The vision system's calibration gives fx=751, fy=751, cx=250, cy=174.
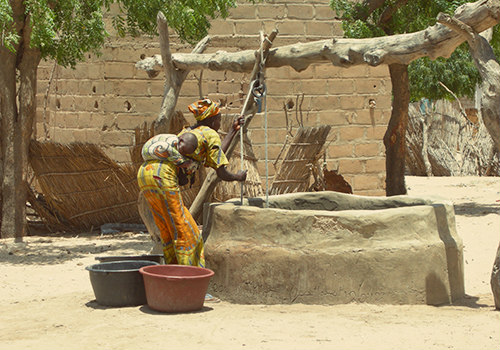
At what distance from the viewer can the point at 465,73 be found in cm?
2075

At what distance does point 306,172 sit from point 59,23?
4.01 meters

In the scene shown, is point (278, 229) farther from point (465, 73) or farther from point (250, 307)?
point (465, 73)

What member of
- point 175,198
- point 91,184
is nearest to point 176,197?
point 175,198

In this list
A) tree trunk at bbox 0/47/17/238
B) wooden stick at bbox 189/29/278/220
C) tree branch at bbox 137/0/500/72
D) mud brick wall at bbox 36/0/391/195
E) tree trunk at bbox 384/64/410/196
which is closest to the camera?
tree branch at bbox 137/0/500/72

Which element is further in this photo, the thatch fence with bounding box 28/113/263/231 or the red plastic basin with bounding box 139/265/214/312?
the thatch fence with bounding box 28/113/263/231

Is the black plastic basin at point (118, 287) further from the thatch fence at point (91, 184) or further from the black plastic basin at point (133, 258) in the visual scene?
the thatch fence at point (91, 184)

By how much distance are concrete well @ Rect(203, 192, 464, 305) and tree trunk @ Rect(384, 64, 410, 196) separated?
595cm

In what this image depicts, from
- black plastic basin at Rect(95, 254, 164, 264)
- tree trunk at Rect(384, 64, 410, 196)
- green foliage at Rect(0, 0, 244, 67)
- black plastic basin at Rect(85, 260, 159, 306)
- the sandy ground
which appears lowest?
the sandy ground

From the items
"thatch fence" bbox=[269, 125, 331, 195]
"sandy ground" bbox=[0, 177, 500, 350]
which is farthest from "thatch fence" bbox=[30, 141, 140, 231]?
"sandy ground" bbox=[0, 177, 500, 350]

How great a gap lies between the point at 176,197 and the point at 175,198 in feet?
0.05

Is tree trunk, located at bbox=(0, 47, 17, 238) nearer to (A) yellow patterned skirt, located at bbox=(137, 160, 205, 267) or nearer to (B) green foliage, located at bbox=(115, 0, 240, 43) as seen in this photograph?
(B) green foliage, located at bbox=(115, 0, 240, 43)

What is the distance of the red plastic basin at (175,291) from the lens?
519cm

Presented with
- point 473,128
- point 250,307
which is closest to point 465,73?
point 473,128

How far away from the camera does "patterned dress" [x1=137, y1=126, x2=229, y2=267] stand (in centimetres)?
560
